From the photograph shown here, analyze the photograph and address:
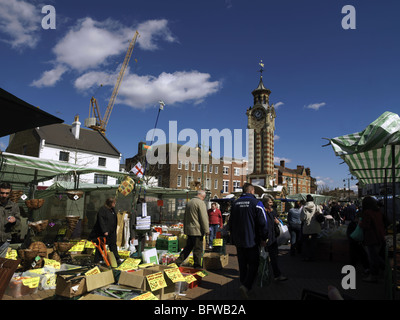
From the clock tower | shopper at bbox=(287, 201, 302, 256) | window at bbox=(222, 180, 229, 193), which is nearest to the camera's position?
shopper at bbox=(287, 201, 302, 256)

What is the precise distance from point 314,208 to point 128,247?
636cm

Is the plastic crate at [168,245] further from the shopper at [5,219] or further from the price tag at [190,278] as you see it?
the shopper at [5,219]

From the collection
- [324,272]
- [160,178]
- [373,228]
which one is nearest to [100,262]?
[324,272]

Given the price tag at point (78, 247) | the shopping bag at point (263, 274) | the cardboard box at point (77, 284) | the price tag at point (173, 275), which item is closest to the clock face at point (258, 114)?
the price tag at point (78, 247)

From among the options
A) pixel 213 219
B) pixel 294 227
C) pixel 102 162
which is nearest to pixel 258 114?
pixel 102 162

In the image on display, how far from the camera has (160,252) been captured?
8.81 meters

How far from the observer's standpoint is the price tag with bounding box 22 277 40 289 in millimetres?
5285

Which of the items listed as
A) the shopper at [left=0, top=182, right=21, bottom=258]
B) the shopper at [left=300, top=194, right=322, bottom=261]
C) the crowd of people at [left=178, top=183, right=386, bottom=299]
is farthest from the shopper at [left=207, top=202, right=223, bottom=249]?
the shopper at [left=0, top=182, right=21, bottom=258]

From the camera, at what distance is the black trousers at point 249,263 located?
16.4 ft

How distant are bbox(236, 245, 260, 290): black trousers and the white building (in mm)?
26025

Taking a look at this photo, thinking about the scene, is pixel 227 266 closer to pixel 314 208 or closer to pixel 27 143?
pixel 314 208

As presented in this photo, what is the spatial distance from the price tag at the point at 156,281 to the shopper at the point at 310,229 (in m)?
5.44

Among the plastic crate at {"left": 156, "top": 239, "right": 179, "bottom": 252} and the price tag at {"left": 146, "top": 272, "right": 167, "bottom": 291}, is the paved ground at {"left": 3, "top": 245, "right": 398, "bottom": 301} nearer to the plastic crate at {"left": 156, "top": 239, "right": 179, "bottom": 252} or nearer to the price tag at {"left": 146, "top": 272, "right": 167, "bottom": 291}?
the price tag at {"left": 146, "top": 272, "right": 167, "bottom": 291}
